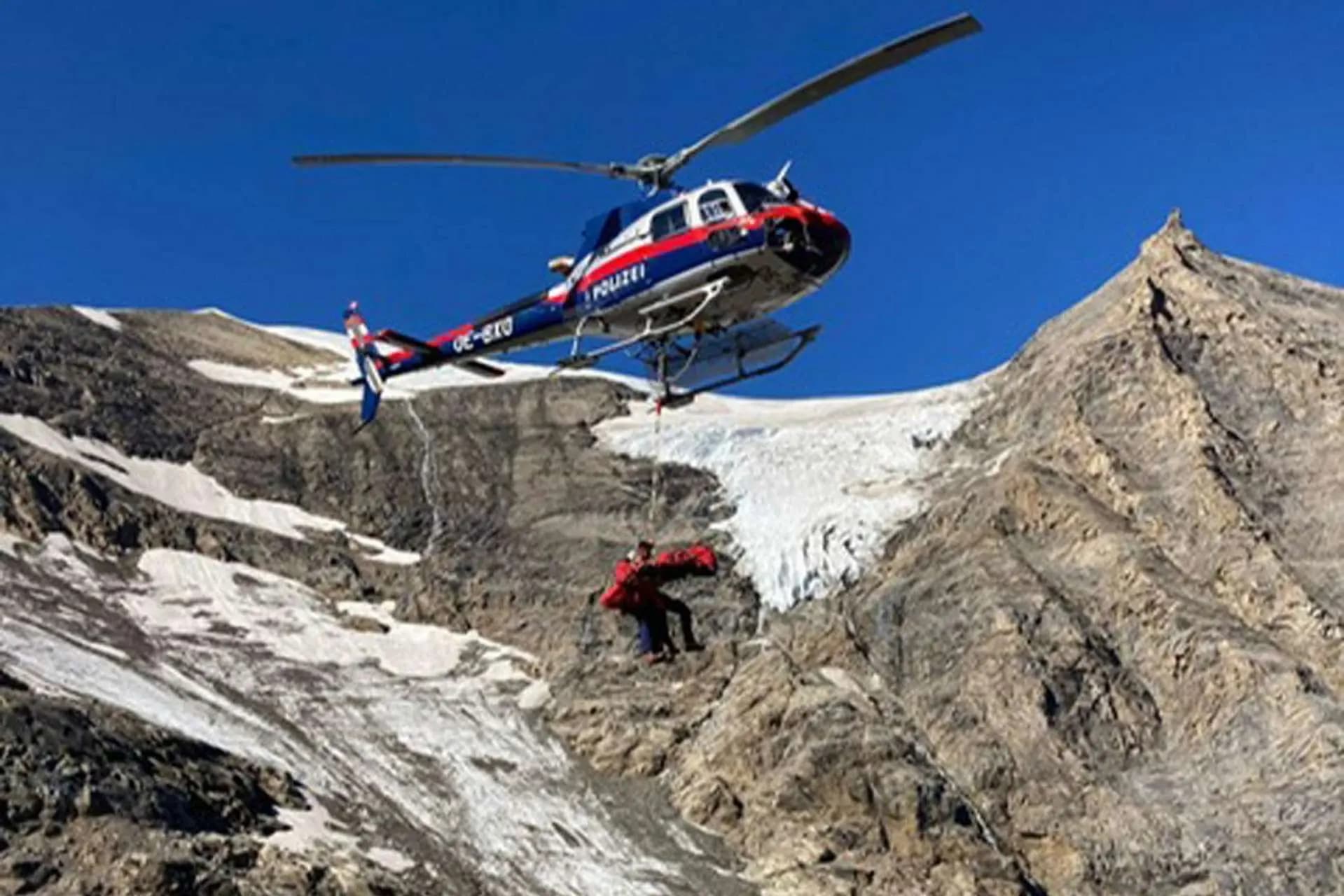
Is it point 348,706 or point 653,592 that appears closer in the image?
point 653,592

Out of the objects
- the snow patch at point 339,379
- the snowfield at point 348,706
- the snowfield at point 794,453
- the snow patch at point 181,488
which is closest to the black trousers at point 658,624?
the snowfield at point 348,706

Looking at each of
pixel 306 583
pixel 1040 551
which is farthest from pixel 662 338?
pixel 306 583

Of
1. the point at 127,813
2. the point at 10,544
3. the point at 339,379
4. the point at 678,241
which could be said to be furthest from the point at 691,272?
the point at 339,379

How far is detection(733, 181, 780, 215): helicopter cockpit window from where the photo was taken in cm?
2769

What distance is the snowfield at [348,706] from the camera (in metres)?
44.4

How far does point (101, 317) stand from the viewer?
8200cm

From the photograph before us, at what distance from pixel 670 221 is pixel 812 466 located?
4169 cm

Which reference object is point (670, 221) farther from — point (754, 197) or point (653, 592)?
point (653, 592)

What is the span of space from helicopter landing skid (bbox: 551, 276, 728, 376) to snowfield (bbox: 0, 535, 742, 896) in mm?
17457

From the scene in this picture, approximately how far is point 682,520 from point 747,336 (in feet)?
126

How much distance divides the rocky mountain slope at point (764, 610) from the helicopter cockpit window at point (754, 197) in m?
20.2

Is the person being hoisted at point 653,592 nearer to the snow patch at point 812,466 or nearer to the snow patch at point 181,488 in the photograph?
the snow patch at point 812,466

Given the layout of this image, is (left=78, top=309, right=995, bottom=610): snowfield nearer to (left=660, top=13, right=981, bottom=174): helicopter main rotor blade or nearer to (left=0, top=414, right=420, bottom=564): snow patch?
(left=0, top=414, right=420, bottom=564): snow patch

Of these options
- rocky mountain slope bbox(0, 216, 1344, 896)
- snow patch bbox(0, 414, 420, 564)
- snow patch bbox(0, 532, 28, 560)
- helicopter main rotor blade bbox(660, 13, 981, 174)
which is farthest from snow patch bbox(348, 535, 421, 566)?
helicopter main rotor blade bbox(660, 13, 981, 174)
